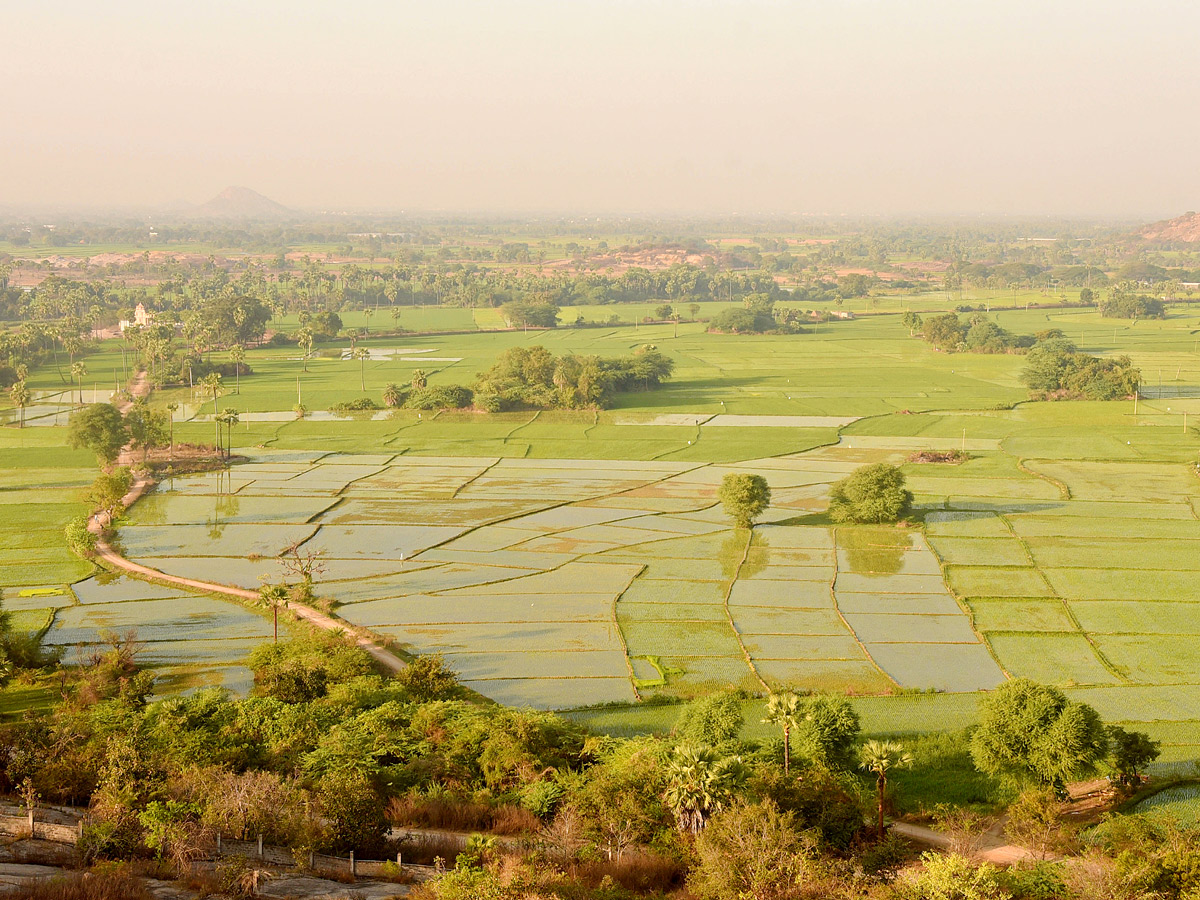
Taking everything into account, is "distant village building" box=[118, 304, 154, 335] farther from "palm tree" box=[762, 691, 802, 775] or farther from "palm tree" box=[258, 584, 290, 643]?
"palm tree" box=[762, 691, 802, 775]

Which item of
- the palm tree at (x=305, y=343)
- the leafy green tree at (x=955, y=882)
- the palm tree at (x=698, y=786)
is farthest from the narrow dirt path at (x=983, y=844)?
the palm tree at (x=305, y=343)

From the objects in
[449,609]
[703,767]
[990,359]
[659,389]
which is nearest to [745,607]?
[449,609]

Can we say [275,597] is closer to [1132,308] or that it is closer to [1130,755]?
[1130,755]

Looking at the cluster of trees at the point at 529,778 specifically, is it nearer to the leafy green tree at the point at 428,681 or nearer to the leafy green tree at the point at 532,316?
the leafy green tree at the point at 428,681

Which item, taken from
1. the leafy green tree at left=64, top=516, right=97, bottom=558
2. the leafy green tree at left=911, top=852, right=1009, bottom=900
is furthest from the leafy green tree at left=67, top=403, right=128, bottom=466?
the leafy green tree at left=911, top=852, right=1009, bottom=900

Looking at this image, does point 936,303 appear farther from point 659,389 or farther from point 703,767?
point 703,767

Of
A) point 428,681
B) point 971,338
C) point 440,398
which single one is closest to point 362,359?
point 440,398
